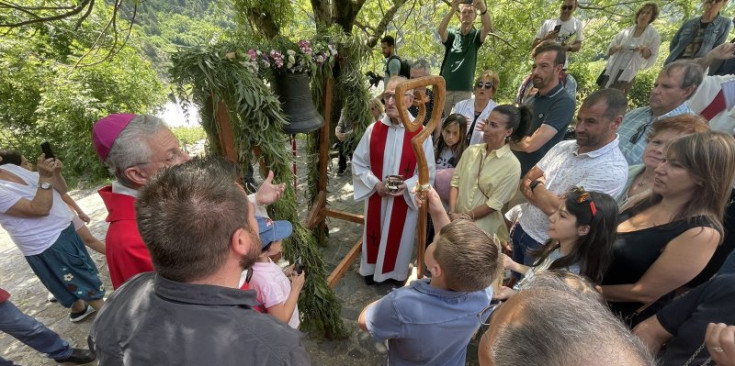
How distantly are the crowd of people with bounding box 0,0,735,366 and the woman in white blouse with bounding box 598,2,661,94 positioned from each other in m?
1.40

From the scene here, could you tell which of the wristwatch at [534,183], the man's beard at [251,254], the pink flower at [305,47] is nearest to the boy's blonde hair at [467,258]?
the man's beard at [251,254]

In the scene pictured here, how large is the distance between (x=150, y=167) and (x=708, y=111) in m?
5.07

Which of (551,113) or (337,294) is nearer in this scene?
(551,113)

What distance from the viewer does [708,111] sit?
11.3 feet

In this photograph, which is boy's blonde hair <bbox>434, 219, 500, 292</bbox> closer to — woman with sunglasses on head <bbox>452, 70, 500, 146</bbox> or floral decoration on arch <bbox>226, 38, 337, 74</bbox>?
floral decoration on arch <bbox>226, 38, 337, 74</bbox>

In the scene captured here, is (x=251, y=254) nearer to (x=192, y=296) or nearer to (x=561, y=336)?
(x=192, y=296)

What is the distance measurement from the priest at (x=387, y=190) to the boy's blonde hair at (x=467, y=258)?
1523 millimetres

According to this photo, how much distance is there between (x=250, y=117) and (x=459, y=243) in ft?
4.77

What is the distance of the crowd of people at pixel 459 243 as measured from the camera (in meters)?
0.94

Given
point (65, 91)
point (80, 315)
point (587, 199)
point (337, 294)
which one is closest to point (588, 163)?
point (587, 199)

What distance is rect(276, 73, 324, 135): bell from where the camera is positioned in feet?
7.47

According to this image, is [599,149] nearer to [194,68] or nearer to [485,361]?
[485,361]

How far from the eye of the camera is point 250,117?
2.05m

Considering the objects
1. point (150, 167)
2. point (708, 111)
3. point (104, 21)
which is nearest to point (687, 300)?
point (150, 167)
